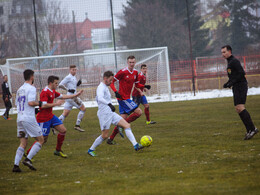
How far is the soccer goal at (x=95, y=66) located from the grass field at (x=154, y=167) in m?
13.7

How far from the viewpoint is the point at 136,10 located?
118 ft

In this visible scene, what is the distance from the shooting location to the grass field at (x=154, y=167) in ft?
17.9

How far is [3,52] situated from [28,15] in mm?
5902

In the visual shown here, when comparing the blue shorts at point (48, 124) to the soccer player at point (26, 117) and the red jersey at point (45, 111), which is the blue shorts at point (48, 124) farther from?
the soccer player at point (26, 117)

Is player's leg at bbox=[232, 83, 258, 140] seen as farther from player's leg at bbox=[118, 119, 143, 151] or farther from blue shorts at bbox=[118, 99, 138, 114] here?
blue shorts at bbox=[118, 99, 138, 114]

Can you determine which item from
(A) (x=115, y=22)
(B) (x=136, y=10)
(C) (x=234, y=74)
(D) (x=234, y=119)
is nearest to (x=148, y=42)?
(B) (x=136, y=10)

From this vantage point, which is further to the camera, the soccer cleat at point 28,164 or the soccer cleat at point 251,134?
the soccer cleat at point 251,134

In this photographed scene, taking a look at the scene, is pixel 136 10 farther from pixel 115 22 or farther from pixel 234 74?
pixel 234 74

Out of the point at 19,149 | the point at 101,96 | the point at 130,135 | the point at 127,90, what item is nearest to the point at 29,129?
the point at 19,149

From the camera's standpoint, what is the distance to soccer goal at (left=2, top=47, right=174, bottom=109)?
24609mm

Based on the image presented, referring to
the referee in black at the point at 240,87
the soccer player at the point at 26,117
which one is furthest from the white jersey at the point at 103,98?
the referee in black at the point at 240,87

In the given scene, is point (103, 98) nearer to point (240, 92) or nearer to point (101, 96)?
point (101, 96)

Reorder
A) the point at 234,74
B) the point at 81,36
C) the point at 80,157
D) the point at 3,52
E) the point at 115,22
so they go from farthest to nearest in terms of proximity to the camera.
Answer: the point at 3,52, the point at 81,36, the point at 115,22, the point at 234,74, the point at 80,157

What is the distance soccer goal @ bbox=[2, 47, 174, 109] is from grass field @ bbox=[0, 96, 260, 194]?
1367 centimetres
